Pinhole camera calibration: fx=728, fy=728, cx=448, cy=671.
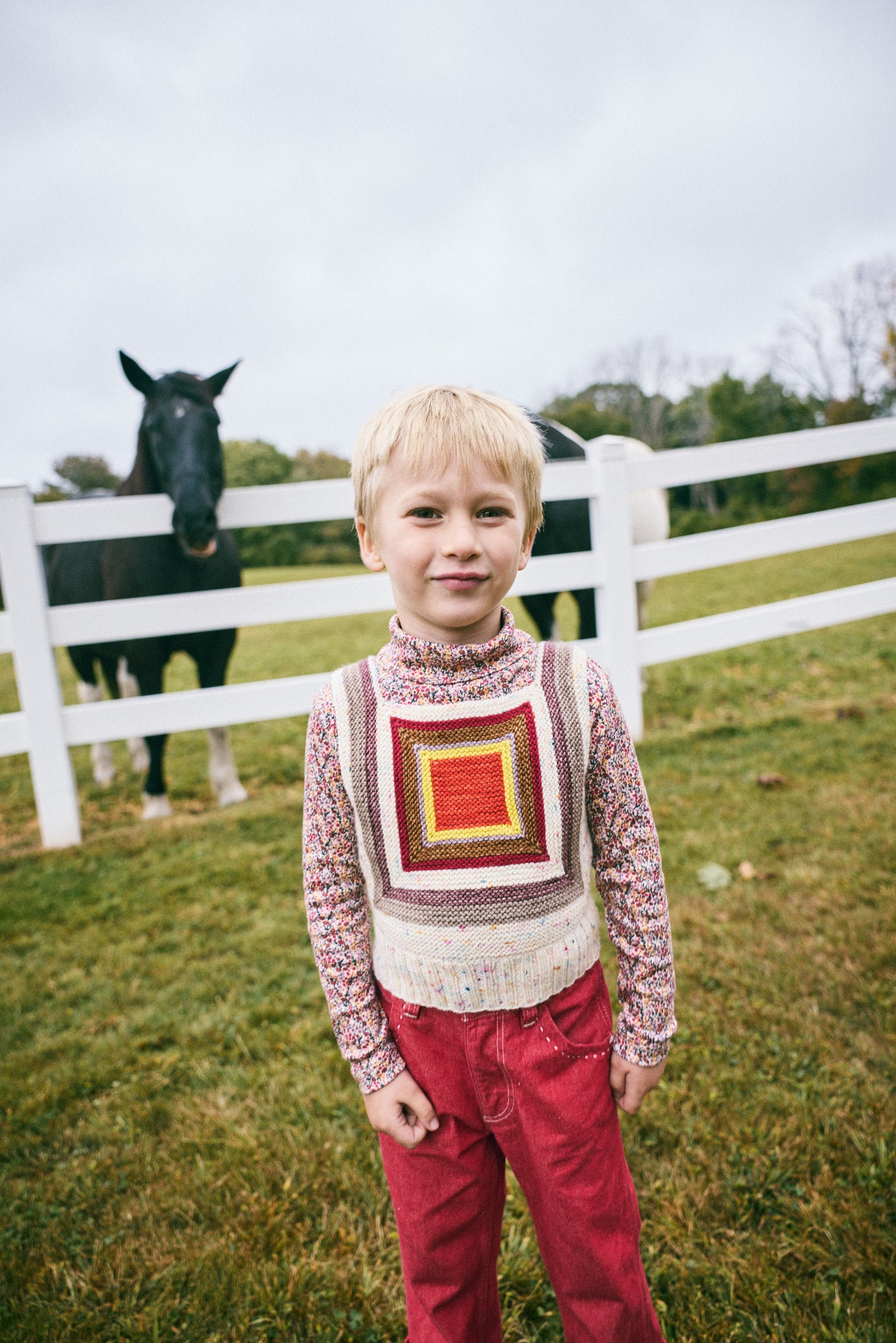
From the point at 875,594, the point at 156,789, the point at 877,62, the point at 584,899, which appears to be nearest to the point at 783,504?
the point at 877,62

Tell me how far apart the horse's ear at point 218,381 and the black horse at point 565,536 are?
1944 mm

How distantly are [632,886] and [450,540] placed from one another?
22.4 inches

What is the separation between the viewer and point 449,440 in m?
0.99

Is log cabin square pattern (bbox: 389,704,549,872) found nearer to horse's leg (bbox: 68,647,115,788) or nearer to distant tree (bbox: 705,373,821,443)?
horse's leg (bbox: 68,647,115,788)

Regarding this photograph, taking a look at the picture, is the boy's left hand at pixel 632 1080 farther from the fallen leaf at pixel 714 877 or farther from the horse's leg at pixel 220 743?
the horse's leg at pixel 220 743

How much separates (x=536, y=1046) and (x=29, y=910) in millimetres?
2854

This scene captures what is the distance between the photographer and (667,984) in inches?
41.8

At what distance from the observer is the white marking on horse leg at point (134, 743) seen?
17.8 feet

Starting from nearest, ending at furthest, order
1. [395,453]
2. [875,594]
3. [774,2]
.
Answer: [395,453] < [875,594] < [774,2]

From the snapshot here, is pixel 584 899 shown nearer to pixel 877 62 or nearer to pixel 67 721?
pixel 67 721

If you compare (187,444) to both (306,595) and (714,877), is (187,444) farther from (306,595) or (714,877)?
(714,877)

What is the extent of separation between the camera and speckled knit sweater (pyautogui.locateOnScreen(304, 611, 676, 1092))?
1.03 metres

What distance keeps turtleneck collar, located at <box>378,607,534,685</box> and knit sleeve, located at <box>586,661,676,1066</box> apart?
13cm

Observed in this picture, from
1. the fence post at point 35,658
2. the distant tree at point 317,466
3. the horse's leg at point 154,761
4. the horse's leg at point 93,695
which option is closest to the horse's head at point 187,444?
the fence post at point 35,658
